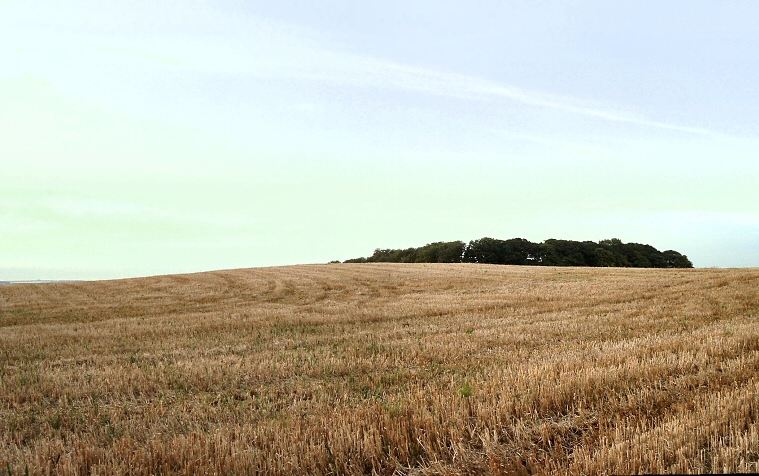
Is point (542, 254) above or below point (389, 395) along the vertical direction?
above

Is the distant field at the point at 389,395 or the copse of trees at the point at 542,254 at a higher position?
the copse of trees at the point at 542,254

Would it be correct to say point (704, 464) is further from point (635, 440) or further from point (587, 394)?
point (587, 394)

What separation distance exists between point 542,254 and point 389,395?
314 feet

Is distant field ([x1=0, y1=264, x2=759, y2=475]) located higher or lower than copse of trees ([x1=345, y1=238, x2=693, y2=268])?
lower

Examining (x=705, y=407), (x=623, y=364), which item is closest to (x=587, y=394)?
(x=705, y=407)

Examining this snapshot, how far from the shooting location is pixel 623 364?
8.17m

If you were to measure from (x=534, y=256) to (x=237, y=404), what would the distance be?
317 feet

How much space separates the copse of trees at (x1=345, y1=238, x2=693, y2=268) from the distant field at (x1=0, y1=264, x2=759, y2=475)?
77005mm

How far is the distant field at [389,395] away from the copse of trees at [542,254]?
77.0 metres

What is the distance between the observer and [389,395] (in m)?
7.80

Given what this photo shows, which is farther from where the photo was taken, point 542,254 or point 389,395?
point 542,254

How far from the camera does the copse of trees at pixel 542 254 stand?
315 feet

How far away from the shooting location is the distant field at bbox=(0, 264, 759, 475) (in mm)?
4961

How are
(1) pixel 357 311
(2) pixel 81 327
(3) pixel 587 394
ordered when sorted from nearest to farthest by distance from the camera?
(3) pixel 587 394, (2) pixel 81 327, (1) pixel 357 311
